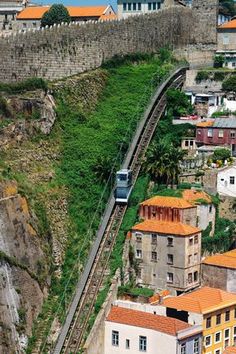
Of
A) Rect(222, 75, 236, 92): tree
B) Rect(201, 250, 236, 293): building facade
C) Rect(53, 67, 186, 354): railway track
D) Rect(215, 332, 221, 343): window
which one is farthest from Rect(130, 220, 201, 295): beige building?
Rect(222, 75, 236, 92): tree

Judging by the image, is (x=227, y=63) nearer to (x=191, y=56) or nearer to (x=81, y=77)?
(x=191, y=56)

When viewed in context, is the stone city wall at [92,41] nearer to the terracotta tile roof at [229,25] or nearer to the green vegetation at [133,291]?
the terracotta tile roof at [229,25]

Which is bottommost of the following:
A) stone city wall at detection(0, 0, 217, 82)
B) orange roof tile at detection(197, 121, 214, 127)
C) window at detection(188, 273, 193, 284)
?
window at detection(188, 273, 193, 284)

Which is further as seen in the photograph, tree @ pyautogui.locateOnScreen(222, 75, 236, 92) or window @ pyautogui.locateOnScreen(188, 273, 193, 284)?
tree @ pyautogui.locateOnScreen(222, 75, 236, 92)

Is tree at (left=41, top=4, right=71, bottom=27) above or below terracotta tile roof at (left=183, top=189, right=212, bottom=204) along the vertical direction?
above

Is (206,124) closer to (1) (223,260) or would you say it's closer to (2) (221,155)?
(2) (221,155)

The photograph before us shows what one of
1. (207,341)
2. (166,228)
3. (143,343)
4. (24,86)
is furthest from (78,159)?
(207,341)

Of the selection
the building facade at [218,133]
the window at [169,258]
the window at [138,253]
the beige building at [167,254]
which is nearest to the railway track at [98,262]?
the window at [138,253]

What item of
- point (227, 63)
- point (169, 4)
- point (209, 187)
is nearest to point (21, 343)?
point (209, 187)

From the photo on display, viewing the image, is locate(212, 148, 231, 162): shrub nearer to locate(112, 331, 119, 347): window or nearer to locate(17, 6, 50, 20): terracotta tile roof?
locate(112, 331, 119, 347): window
